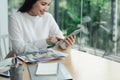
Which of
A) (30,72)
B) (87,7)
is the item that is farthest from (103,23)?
(30,72)

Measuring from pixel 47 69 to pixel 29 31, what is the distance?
81 centimetres

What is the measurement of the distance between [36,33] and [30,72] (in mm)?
866

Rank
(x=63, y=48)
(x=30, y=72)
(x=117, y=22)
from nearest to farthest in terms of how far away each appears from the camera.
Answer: (x=30, y=72) < (x=63, y=48) < (x=117, y=22)

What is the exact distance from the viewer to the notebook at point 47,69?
1458 mm

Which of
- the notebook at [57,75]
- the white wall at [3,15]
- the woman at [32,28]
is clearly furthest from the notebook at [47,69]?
the white wall at [3,15]

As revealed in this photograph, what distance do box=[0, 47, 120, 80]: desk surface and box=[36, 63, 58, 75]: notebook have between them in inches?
3.2

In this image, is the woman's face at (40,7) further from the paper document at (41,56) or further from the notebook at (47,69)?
the notebook at (47,69)

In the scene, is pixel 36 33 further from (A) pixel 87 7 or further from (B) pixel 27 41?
(A) pixel 87 7

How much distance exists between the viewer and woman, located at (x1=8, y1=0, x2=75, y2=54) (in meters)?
2.08

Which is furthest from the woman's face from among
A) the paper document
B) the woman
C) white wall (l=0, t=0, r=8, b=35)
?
white wall (l=0, t=0, r=8, b=35)

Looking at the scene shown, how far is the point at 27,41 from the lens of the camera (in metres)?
2.22

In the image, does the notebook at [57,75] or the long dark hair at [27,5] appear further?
the long dark hair at [27,5]

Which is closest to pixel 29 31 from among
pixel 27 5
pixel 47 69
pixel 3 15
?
pixel 27 5

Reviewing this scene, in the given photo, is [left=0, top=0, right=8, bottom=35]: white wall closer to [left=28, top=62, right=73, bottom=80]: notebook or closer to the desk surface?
the desk surface
